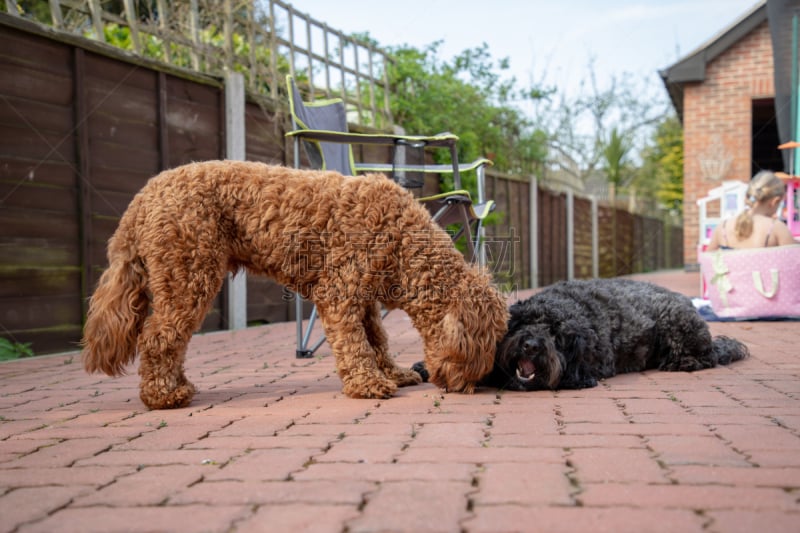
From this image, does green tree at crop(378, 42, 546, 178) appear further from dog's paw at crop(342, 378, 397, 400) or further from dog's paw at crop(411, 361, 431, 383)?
dog's paw at crop(342, 378, 397, 400)

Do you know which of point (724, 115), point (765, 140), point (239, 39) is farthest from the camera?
point (765, 140)

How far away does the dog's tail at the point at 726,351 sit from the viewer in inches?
157

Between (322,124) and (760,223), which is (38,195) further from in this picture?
(760,223)

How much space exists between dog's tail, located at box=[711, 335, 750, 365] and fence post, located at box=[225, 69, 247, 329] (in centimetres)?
420

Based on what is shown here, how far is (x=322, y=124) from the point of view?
517cm

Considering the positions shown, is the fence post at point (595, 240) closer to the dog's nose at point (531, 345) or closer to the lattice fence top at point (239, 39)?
the lattice fence top at point (239, 39)

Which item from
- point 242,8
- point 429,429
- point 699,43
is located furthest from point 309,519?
point 699,43

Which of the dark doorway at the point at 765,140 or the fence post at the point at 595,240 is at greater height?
the dark doorway at the point at 765,140

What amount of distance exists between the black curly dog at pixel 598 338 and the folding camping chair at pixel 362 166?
62cm

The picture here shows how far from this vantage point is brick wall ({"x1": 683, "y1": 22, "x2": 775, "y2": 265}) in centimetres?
1336

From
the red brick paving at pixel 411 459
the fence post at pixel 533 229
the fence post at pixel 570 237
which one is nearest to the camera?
the red brick paving at pixel 411 459

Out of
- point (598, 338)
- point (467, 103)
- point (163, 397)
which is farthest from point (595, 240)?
point (163, 397)

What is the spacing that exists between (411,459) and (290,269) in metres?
1.38

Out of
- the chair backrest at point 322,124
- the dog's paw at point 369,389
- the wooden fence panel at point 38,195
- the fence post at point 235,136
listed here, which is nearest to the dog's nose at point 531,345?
the dog's paw at point 369,389
